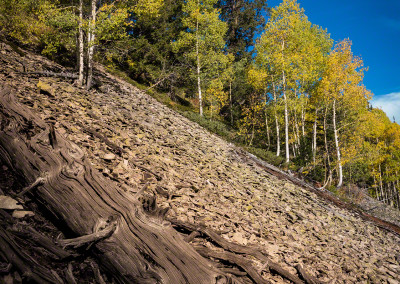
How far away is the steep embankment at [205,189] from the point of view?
16.0 ft

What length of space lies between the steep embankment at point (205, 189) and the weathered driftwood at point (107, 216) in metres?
0.93

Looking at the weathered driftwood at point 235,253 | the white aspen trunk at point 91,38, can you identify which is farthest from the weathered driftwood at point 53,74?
the weathered driftwood at point 235,253

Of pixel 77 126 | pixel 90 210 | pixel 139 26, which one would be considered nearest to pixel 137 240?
pixel 90 210

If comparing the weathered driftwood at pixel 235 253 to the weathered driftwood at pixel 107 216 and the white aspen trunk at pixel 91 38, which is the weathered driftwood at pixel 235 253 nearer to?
the weathered driftwood at pixel 107 216

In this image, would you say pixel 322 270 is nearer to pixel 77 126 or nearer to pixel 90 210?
pixel 90 210

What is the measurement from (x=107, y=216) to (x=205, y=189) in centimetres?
360

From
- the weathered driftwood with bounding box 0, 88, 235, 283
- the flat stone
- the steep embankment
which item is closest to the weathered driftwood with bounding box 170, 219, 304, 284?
the steep embankment

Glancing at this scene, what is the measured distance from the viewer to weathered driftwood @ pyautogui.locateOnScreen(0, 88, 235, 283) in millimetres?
2658

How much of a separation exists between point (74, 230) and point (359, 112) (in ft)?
90.8

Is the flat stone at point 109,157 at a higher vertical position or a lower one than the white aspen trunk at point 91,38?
lower

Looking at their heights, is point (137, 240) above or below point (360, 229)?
above

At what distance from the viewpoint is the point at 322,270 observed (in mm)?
4891

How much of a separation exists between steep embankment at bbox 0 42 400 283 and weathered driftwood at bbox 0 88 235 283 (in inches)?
36.6

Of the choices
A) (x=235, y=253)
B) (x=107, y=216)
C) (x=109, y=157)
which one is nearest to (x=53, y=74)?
(x=109, y=157)
